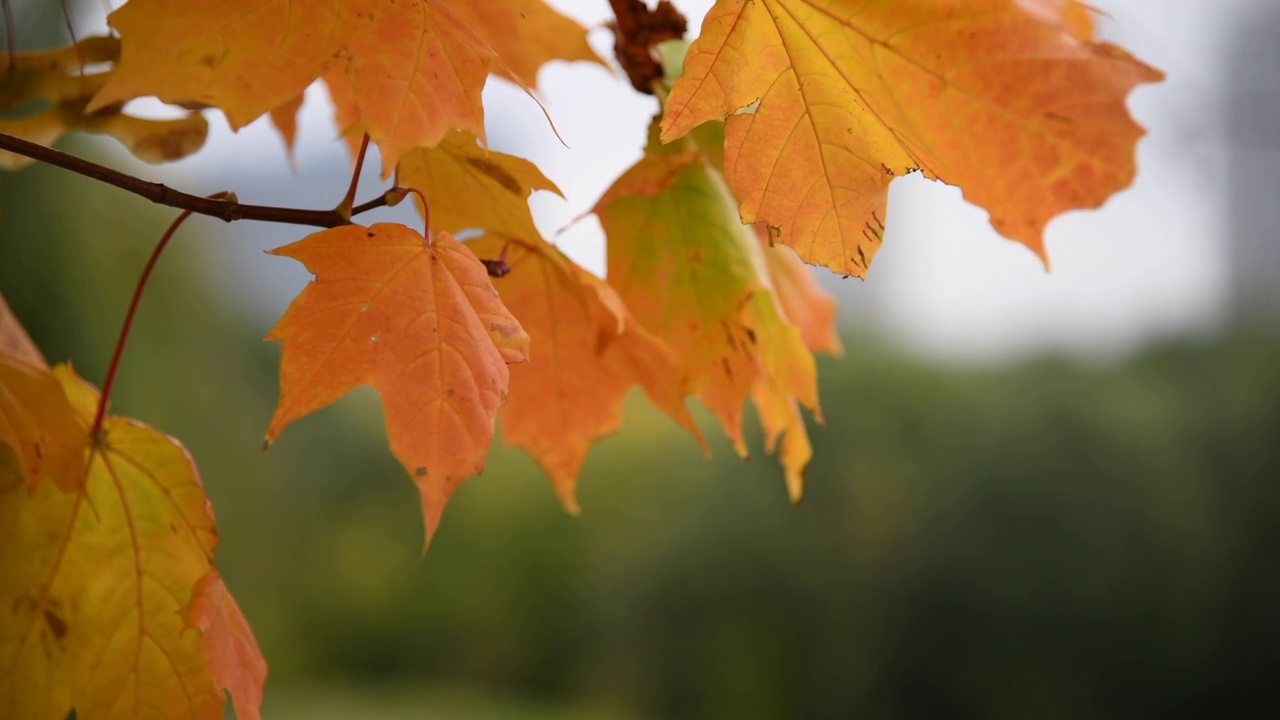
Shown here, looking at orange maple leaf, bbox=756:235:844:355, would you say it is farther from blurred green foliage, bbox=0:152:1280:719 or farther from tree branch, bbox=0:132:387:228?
blurred green foliage, bbox=0:152:1280:719

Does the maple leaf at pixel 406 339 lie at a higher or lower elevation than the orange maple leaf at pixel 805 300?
lower

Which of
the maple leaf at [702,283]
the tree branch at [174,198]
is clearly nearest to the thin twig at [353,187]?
the tree branch at [174,198]

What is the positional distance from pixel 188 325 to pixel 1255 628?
3.13 m

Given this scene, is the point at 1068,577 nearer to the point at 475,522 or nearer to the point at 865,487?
the point at 865,487

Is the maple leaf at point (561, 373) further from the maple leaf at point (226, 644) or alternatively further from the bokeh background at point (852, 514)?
Result: the bokeh background at point (852, 514)

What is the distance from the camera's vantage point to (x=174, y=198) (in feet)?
1.12

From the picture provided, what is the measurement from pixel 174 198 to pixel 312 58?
0.23 ft

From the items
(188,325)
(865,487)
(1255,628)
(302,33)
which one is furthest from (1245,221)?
(188,325)

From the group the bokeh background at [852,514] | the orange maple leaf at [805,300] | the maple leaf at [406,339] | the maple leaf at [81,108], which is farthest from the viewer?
the bokeh background at [852,514]

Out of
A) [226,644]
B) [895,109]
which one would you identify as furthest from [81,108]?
[895,109]

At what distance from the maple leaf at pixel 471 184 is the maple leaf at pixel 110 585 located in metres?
0.15

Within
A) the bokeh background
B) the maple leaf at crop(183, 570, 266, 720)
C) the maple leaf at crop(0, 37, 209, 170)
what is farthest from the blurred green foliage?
the maple leaf at crop(183, 570, 266, 720)

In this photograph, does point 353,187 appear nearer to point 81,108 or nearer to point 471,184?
point 471,184

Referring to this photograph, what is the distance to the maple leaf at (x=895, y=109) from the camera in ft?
1.07
